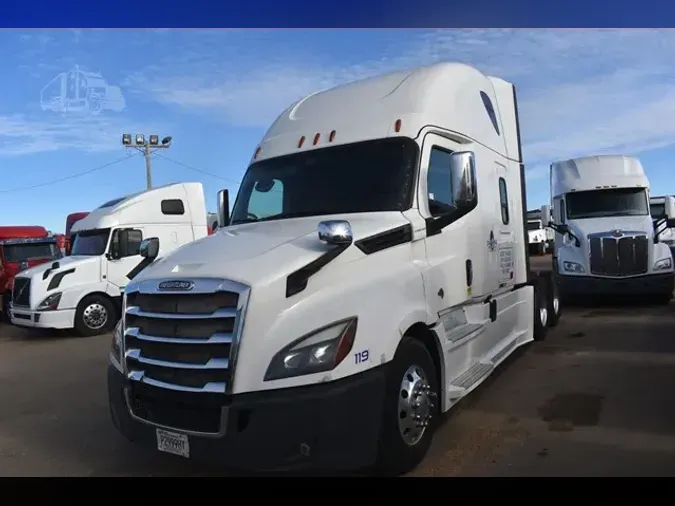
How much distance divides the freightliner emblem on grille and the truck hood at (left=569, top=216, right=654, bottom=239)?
10070mm

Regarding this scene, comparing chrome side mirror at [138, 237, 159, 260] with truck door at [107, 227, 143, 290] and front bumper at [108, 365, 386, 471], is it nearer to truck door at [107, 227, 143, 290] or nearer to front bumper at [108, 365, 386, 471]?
front bumper at [108, 365, 386, 471]

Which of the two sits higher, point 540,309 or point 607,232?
point 607,232

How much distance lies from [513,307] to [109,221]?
8.51 metres

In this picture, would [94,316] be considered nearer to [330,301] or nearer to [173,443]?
[173,443]

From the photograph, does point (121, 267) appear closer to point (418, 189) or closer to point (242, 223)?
point (242, 223)

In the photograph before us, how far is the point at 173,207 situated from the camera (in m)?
12.7

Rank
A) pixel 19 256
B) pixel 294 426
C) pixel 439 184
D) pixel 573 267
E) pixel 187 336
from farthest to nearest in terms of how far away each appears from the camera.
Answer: pixel 19 256
pixel 573 267
pixel 439 184
pixel 187 336
pixel 294 426

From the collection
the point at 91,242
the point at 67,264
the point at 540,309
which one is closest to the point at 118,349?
the point at 540,309

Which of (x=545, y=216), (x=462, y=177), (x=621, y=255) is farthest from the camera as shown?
(x=545, y=216)

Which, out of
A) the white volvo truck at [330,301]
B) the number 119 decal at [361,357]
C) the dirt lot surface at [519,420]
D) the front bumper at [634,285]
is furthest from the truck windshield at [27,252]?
the number 119 decal at [361,357]

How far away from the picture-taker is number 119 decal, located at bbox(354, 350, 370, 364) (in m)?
3.55

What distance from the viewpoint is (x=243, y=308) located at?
11.5 ft

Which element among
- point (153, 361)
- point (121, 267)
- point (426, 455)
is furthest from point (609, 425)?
point (121, 267)

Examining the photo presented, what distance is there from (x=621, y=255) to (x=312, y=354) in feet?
32.1
